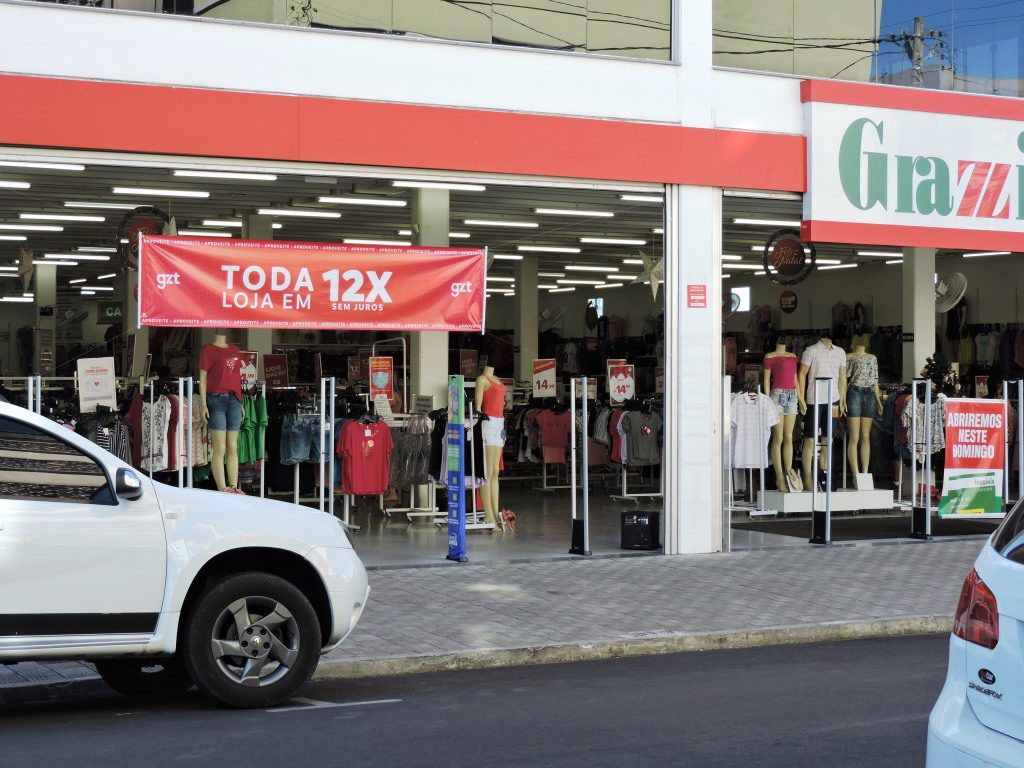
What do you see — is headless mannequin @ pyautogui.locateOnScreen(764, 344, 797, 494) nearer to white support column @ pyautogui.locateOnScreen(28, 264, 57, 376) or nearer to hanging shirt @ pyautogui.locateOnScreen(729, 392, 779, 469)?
hanging shirt @ pyautogui.locateOnScreen(729, 392, 779, 469)

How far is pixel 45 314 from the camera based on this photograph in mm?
29312

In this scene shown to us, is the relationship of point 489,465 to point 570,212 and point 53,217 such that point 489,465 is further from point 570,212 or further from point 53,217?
point 53,217

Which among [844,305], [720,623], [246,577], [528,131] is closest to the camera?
[246,577]

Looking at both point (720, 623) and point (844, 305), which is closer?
point (720, 623)

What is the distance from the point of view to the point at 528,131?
12828 mm

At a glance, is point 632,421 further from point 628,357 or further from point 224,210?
point 628,357

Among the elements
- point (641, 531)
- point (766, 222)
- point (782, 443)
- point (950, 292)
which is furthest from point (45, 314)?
point (641, 531)

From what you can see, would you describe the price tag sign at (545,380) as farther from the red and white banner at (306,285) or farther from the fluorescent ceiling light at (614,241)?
the red and white banner at (306,285)

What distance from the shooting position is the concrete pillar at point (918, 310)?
62.8 ft

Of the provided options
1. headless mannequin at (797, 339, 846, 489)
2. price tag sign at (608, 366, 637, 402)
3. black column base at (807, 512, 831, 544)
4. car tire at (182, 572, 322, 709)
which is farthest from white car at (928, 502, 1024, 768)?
price tag sign at (608, 366, 637, 402)

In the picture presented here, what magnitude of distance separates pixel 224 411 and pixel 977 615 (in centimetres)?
1130

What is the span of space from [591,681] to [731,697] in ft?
3.09

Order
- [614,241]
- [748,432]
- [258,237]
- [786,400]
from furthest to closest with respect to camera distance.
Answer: [614,241] → [258,237] → [786,400] → [748,432]

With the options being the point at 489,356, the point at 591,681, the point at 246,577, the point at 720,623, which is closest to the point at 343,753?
the point at 246,577
